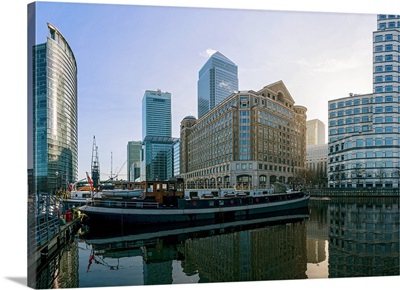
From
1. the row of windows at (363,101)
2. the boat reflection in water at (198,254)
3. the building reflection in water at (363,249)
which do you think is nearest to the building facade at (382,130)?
the row of windows at (363,101)

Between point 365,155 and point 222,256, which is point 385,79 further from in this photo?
point 222,256

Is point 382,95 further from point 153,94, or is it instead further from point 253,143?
point 153,94

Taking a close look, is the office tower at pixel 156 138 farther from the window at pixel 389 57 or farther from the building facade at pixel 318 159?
the window at pixel 389 57

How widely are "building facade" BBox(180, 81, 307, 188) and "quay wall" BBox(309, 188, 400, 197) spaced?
815 centimetres

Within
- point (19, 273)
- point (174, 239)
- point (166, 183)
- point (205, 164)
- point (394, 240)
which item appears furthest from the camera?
point (205, 164)

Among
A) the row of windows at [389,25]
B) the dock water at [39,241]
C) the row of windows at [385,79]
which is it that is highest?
the row of windows at [389,25]

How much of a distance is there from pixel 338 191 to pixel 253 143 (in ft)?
73.0

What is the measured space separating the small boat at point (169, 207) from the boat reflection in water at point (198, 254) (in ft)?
6.34

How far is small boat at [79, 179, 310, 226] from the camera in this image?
26438 millimetres

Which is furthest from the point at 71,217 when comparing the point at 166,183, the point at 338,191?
the point at 338,191

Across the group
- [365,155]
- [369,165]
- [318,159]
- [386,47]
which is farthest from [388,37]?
[318,159]

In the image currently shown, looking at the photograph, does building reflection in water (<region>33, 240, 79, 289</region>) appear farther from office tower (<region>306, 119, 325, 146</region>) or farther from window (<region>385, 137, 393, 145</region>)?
office tower (<region>306, 119, 325, 146</region>)

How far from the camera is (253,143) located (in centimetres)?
7469

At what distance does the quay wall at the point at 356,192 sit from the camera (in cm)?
6350
